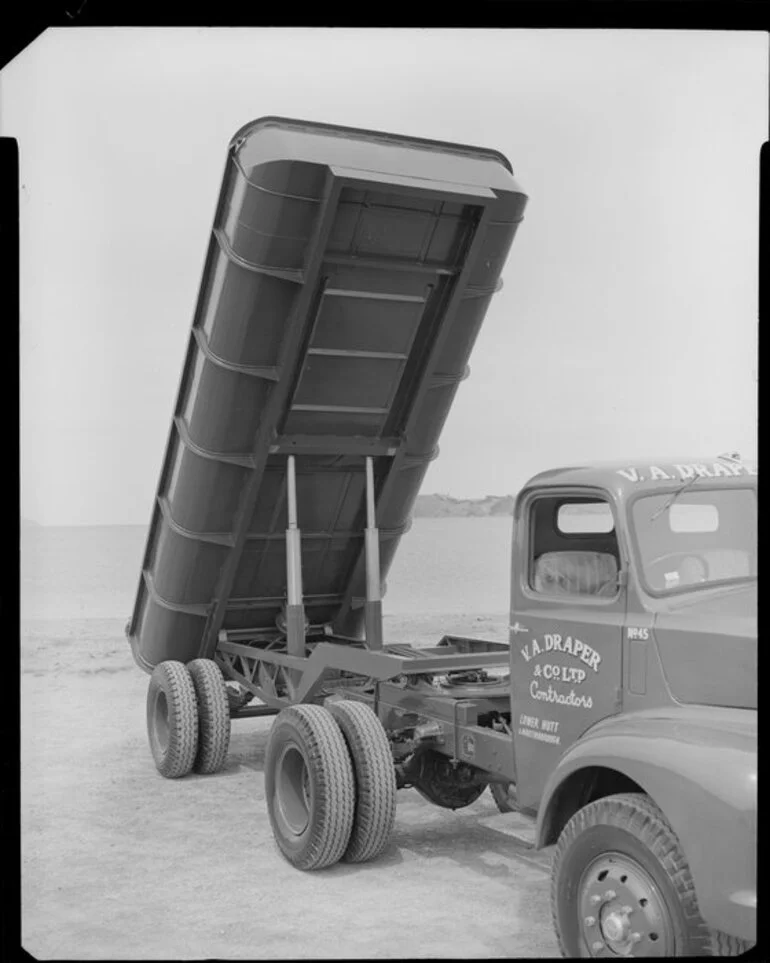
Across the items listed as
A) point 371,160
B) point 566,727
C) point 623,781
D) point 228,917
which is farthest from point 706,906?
point 371,160

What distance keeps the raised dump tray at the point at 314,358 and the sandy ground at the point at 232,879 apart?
50.0 inches

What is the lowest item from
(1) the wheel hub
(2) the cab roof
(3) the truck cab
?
(1) the wheel hub

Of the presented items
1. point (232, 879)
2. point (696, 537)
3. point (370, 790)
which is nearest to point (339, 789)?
point (370, 790)

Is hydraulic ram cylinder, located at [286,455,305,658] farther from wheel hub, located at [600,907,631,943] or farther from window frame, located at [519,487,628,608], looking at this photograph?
wheel hub, located at [600,907,631,943]

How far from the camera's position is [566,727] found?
5168 millimetres

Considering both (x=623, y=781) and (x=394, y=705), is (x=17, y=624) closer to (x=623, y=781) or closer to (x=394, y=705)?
(x=623, y=781)

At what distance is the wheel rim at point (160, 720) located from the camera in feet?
29.1

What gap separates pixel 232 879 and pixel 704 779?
3.15 meters

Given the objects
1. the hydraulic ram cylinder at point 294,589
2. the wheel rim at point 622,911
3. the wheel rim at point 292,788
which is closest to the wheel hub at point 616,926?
the wheel rim at point 622,911

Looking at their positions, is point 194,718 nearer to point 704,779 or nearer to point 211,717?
point 211,717

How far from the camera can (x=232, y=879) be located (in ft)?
20.4

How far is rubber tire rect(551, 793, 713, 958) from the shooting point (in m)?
4.08

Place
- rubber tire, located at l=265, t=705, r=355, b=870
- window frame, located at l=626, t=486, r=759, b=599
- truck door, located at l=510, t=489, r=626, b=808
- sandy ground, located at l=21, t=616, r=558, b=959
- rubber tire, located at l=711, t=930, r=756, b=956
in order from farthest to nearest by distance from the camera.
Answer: rubber tire, located at l=265, t=705, r=355, b=870
sandy ground, located at l=21, t=616, r=558, b=959
truck door, located at l=510, t=489, r=626, b=808
window frame, located at l=626, t=486, r=759, b=599
rubber tire, located at l=711, t=930, r=756, b=956

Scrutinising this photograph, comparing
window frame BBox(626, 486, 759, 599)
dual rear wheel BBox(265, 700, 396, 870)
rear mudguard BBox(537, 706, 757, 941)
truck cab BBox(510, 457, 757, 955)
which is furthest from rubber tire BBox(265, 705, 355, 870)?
window frame BBox(626, 486, 759, 599)
